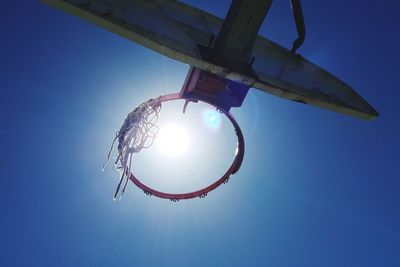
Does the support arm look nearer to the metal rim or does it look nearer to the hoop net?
the metal rim

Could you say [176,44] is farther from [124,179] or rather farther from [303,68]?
[124,179]

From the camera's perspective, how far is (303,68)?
3533 mm

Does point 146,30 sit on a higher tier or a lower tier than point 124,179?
higher

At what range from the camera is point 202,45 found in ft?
10.0

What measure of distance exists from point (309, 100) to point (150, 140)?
68.6 inches

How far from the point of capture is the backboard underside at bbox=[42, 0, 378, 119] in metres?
2.60

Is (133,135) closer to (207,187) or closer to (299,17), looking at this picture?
(207,187)

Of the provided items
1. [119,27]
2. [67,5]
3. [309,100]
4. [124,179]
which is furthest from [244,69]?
[124,179]

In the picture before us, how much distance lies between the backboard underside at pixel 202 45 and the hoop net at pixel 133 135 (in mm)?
994

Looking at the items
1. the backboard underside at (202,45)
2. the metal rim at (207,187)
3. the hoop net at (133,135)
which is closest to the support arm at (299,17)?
the backboard underside at (202,45)

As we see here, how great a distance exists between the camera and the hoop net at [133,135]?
3996mm

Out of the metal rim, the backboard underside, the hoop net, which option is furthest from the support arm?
the hoop net

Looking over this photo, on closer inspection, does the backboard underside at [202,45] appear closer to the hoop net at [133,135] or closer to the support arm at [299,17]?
the support arm at [299,17]

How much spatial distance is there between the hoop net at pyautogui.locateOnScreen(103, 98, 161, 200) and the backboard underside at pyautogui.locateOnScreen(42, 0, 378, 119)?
3.26ft
